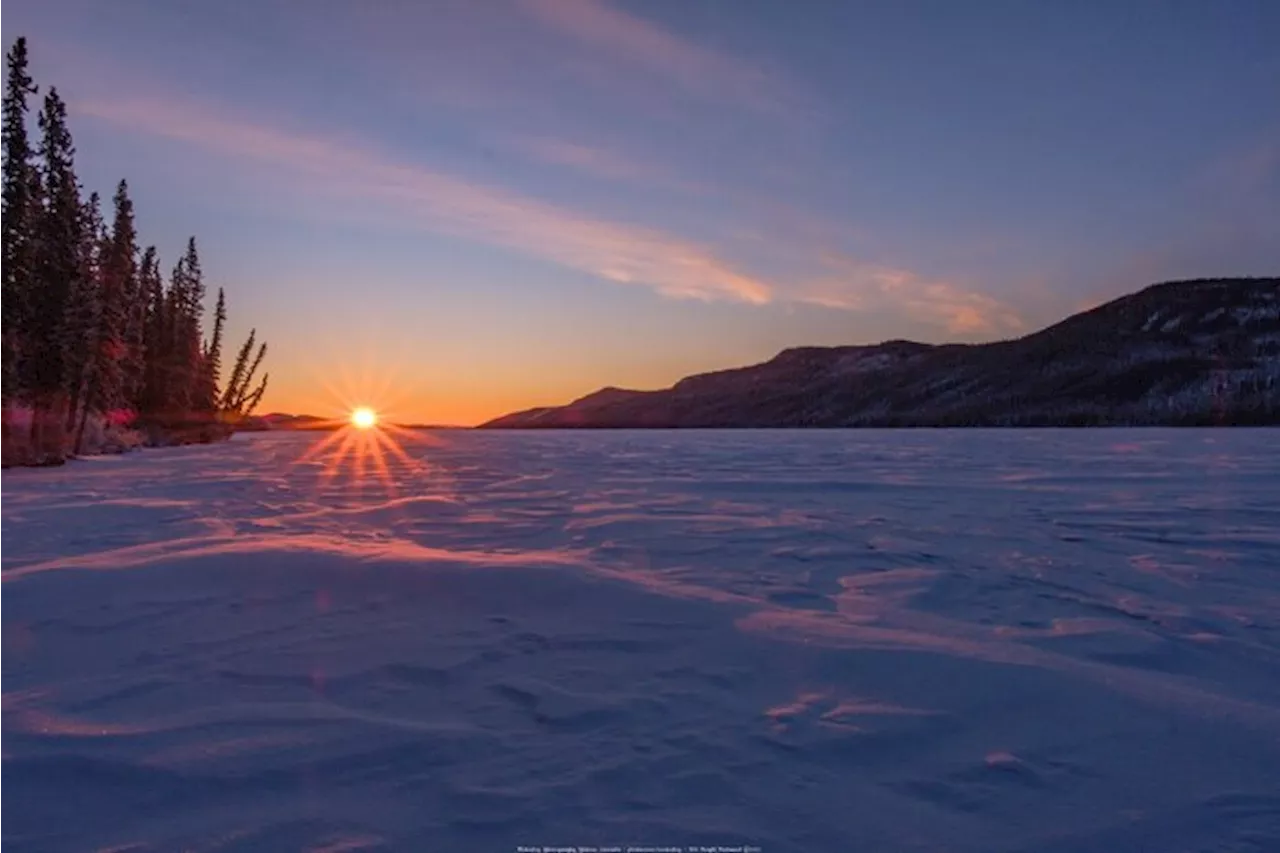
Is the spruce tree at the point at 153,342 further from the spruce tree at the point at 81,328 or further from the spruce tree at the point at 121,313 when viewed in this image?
the spruce tree at the point at 81,328

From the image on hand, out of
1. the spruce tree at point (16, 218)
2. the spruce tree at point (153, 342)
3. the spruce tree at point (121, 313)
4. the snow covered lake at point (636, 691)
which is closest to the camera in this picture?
the snow covered lake at point (636, 691)

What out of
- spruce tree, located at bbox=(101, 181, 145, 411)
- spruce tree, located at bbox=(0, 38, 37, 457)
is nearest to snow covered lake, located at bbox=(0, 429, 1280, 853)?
spruce tree, located at bbox=(0, 38, 37, 457)

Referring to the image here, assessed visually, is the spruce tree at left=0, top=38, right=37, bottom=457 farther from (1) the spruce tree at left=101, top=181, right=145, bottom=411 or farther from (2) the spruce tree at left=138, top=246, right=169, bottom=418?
(2) the spruce tree at left=138, top=246, right=169, bottom=418

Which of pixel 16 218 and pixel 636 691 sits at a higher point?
pixel 16 218

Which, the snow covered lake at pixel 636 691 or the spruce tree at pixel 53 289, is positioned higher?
the spruce tree at pixel 53 289

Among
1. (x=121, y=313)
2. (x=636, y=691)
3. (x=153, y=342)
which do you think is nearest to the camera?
(x=636, y=691)

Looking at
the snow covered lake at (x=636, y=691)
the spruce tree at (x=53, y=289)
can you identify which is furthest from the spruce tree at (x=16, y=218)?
the snow covered lake at (x=636, y=691)

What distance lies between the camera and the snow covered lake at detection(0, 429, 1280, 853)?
8.71 ft

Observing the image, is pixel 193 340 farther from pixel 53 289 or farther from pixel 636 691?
pixel 636 691

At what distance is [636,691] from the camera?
390 centimetres

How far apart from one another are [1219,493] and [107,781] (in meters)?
15.8

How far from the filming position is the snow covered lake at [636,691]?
2.66m

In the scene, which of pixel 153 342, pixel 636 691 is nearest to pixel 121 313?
pixel 153 342

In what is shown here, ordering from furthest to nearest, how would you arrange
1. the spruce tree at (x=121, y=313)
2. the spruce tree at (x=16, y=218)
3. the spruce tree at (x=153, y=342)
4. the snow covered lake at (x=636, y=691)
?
the spruce tree at (x=153, y=342) → the spruce tree at (x=121, y=313) → the spruce tree at (x=16, y=218) → the snow covered lake at (x=636, y=691)
